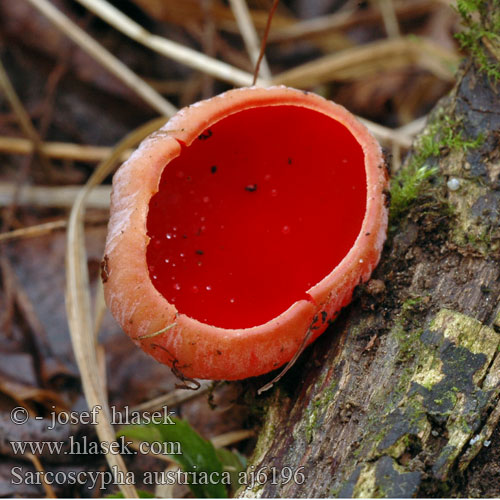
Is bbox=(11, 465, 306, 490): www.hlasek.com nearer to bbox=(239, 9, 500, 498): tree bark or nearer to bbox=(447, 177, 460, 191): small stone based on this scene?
bbox=(239, 9, 500, 498): tree bark

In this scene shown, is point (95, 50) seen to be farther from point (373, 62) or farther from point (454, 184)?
point (454, 184)

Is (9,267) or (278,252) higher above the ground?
(278,252)

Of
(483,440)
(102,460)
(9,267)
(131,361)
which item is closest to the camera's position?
(483,440)

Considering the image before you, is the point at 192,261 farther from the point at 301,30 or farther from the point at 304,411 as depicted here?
the point at 301,30

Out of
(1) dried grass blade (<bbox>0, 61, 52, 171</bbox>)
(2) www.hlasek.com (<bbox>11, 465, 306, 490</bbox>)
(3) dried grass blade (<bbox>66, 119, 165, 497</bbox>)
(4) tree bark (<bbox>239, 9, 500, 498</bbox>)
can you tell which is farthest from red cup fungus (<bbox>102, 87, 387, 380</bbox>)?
(1) dried grass blade (<bbox>0, 61, 52, 171</bbox>)

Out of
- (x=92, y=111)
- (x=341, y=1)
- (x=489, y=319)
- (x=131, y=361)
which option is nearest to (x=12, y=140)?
(x=92, y=111)

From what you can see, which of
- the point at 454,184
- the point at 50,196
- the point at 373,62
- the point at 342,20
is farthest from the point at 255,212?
the point at 342,20
